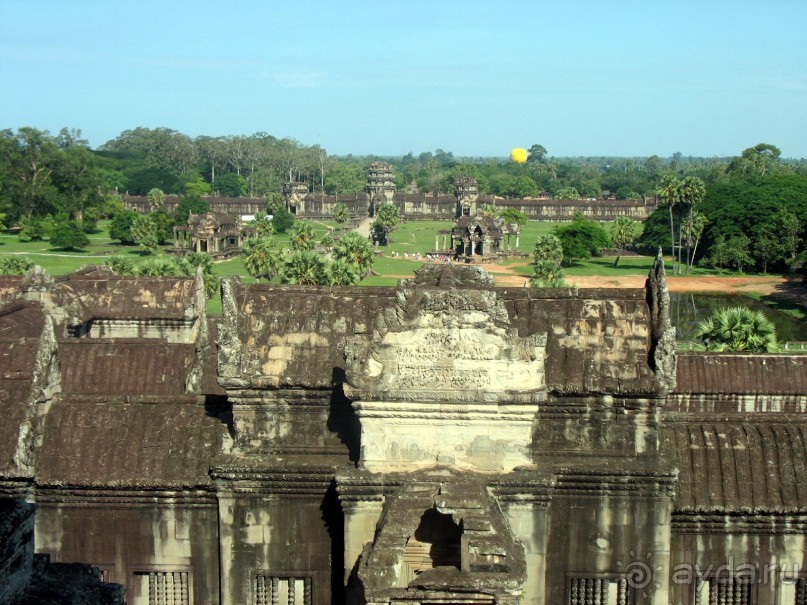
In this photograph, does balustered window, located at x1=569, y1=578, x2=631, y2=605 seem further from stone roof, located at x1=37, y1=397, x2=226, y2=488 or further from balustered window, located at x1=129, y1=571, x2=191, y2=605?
balustered window, located at x1=129, y1=571, x2=191, y2=605

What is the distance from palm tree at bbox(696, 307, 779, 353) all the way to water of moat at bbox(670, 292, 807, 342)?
2079cm

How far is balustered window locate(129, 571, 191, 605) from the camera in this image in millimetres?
13961

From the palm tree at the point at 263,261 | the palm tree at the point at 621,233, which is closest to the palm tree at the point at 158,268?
the palm tree at the point at 263,261

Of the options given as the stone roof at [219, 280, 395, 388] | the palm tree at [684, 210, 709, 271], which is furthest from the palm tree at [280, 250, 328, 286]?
the palm tree at [684, 210, 709, 271]

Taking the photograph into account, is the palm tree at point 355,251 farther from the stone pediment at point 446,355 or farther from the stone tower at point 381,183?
the stone tower at point 381,183

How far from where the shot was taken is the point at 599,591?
13594 mm

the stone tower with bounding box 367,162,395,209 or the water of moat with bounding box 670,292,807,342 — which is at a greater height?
the stone tower with bounding box 367,162,395,209

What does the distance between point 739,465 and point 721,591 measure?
5.99 feet

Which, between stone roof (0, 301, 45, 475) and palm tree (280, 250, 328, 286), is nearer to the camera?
stone roof (0, 301, 45, 475)

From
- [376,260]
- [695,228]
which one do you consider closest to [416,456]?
[376,260]

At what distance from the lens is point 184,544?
1391cm

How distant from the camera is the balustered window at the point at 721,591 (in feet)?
45.1

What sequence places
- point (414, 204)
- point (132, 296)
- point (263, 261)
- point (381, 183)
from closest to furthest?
point (132, 296), point (263, 261), point (381, 183), point (414, 204)

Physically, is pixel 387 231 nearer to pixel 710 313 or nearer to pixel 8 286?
pixel 710 313
